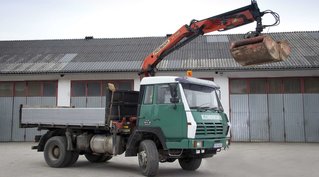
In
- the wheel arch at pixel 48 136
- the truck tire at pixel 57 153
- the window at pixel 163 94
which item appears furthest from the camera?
the wheel arch at pixel 48 136

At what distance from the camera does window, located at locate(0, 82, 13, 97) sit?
74.7ft

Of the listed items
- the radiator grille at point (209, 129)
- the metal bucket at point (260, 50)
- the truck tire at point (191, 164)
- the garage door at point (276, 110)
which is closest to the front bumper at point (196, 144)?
the radiator grille at point (209, 129)

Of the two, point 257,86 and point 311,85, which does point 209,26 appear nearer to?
point 257,86

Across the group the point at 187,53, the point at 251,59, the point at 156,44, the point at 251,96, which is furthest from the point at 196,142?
the point at 156,44

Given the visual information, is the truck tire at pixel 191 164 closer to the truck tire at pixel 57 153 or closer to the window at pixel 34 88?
the truck tire at pixel 57 153

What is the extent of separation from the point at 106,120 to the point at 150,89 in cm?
162

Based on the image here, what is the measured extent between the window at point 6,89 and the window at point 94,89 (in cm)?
500

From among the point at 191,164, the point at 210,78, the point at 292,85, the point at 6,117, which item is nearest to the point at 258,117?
the point at 292,85

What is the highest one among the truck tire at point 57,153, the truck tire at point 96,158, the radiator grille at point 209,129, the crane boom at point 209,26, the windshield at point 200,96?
the crane boom at point 209,26

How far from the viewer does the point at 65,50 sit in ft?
85.7

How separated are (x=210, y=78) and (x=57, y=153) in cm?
1114

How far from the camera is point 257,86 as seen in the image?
21047 mm

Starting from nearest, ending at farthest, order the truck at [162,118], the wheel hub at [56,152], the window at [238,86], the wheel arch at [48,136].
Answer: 1. the truck at [162,118]
2. the wheel hub at [56,152]
3. the wheel arch at [48,136]
4. the window at [238,86]

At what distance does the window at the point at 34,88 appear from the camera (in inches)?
890
